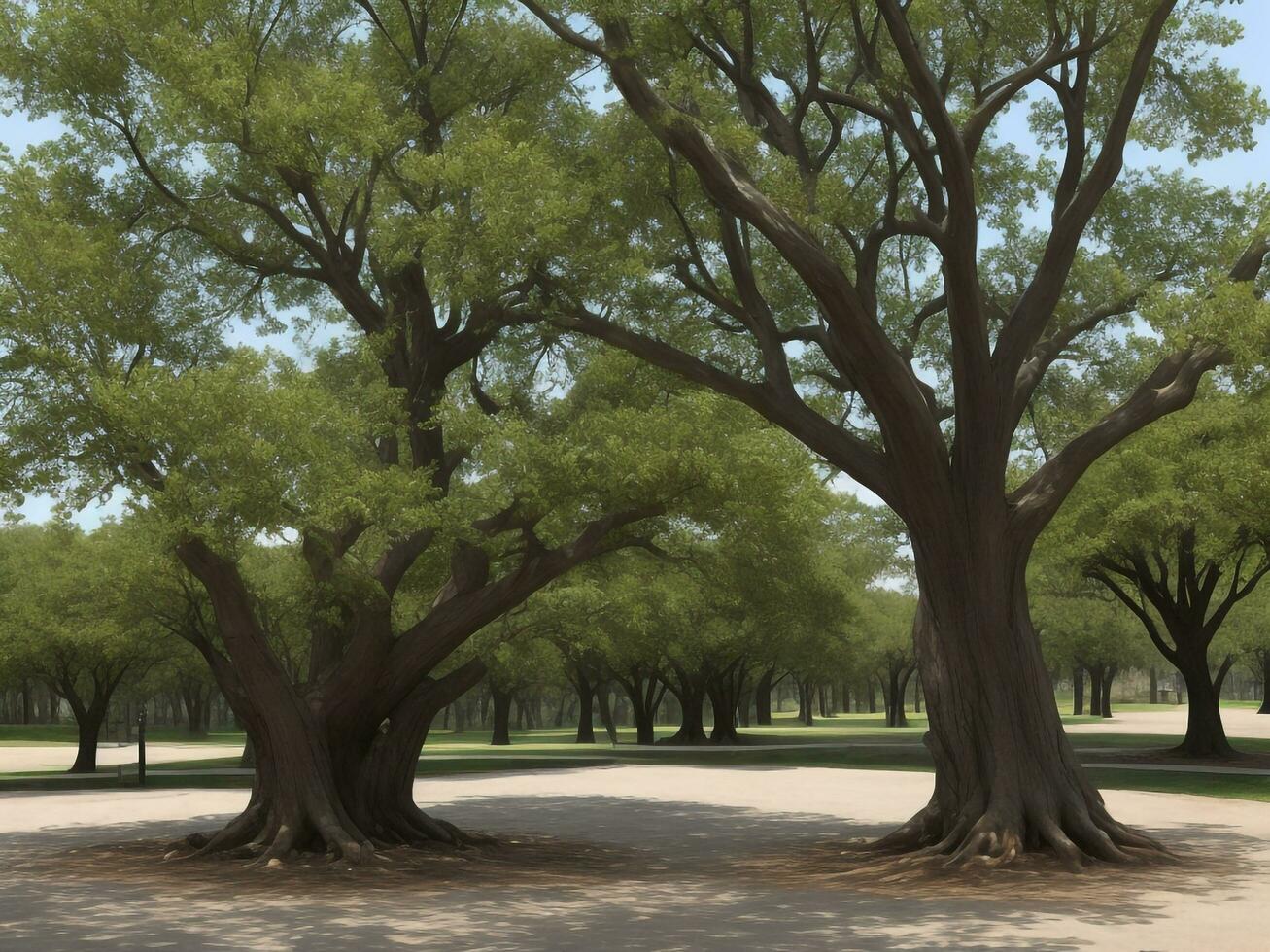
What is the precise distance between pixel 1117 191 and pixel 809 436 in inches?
246

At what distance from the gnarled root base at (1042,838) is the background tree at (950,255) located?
0.03 meters

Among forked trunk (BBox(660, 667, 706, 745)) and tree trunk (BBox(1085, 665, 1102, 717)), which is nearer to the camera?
forked trunk (BBox(660, 667, 706, 745))

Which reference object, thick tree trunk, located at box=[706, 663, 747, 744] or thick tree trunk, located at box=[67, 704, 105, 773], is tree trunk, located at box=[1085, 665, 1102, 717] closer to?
thick tree trunk, located at box=[706, 663, 747, 744]

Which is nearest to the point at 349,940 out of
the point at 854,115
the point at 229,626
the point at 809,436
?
the point at 229,626

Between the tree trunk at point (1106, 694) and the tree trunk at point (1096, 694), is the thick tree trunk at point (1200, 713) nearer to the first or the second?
the tree trunk at point (1096, 694)

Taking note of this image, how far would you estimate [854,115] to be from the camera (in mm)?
18516

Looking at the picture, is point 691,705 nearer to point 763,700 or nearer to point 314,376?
point 763,700

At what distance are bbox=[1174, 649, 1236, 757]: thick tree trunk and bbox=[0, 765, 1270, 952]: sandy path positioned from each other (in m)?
15.3

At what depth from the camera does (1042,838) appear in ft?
47.9

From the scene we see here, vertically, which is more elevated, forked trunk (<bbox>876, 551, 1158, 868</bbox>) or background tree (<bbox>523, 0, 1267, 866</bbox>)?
background tree (<bbox>523, 0, 1267, 866</bbox>)

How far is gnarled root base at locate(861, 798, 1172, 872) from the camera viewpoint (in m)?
14.1

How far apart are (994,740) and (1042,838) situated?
47.6 inches

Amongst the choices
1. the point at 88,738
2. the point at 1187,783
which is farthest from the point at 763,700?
the point at 1187,783

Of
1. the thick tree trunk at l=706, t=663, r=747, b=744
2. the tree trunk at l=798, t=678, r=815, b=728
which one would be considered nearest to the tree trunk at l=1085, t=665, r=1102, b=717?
the tree trunk at l=798, t=678, r=815, b=728
